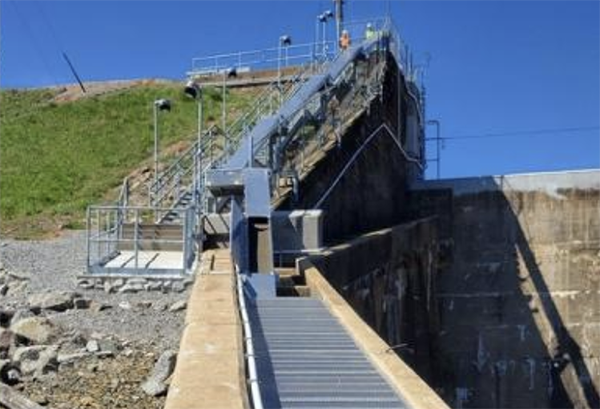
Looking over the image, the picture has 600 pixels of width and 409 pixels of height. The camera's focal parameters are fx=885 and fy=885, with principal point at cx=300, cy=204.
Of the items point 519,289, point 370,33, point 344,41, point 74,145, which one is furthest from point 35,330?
point 74,145

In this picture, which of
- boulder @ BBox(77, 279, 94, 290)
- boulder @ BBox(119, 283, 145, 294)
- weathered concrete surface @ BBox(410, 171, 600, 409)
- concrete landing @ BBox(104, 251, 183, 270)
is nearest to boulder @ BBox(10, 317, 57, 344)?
boulder @ BBox(119, 283, 145, 294)

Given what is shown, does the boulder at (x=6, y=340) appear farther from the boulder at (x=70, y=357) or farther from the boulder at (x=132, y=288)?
the boulder at (x=132, y=288)

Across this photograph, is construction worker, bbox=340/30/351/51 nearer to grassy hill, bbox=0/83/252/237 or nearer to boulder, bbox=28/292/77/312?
grassy hill, bbox=0/83/252/237

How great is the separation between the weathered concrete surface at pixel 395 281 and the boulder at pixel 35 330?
3.51 meters

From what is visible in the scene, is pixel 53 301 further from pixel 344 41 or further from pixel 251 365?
pixel 344 41

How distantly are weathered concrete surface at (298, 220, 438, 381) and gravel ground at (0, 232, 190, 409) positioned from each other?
2270mm

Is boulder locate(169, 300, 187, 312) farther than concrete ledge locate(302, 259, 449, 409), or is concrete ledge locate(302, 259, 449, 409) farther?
boulder locate(169, 300, 187, 312)

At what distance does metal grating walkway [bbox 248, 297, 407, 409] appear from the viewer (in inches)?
202

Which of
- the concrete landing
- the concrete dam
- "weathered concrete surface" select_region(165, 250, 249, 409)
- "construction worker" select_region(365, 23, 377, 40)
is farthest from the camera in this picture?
"construction worker" select_region(365, 23, 377, 40)

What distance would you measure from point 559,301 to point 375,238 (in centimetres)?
1173

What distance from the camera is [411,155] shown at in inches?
1096

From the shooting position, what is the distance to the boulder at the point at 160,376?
721 centimetres

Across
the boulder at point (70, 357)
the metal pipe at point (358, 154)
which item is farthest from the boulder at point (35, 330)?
the metal pipe at point (358, 154)

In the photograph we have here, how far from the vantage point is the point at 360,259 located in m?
14.5
